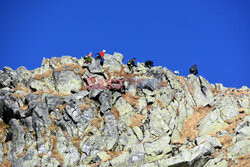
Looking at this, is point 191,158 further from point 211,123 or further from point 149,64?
point 149,64

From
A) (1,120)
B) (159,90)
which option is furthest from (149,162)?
(1,120)

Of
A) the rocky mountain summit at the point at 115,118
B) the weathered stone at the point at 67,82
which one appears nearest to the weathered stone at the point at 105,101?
the rocky mountain summit at the point at 115,118

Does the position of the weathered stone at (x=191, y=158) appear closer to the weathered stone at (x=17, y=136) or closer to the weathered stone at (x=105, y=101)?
the weathered stone at (x=105, y=101)

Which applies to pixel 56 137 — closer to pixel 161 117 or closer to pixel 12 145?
pixel 12 145

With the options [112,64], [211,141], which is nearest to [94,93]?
[112,64]

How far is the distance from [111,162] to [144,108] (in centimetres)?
1145

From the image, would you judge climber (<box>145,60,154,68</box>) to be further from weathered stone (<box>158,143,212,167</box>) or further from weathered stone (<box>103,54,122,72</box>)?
weathered stone (<box>158,143,212,167</box>)

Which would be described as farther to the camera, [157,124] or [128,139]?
[157,124]

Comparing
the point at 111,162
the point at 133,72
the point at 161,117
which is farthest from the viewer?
the point at 133,72

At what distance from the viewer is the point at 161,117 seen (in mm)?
37906

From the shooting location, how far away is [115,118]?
1452 inches

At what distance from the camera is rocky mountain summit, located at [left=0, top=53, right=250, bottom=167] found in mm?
30422

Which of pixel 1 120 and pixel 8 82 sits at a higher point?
pixel 8 82

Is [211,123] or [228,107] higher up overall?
[228,107]
